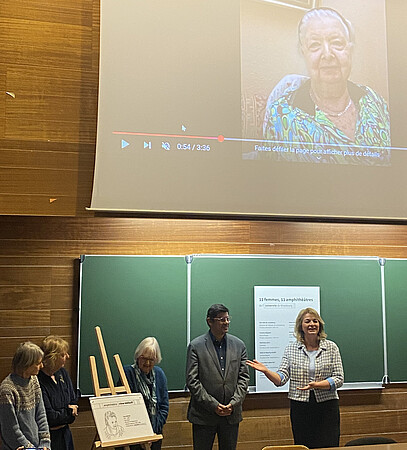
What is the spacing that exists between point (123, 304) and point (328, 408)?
1.87 m

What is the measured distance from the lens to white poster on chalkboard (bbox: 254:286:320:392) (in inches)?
209

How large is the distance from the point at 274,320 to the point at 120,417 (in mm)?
1960

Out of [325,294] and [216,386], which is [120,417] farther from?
[325,294]

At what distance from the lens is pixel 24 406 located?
3.70m

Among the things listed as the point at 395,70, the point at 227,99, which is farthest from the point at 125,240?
the point at 395,70

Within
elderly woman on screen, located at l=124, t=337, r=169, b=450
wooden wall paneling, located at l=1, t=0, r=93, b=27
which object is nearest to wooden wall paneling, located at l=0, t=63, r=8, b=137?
wooden wall paneling, located at l=1, t=0, r=93, b=27

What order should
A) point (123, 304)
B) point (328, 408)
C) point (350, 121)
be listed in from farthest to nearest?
point (123, 304), point (350, 121), point (328, 408)

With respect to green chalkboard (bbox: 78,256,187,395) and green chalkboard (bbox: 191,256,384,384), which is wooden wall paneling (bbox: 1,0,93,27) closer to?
green chalkboard (bbox: 78,256,187,395)

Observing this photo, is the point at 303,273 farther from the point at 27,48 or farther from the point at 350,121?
the point at 27,48

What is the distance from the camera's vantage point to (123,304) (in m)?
5.12

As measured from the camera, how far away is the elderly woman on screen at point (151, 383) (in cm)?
436

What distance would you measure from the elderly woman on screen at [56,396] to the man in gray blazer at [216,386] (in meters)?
0.89

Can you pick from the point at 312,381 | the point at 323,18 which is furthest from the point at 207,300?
the point at 323,18

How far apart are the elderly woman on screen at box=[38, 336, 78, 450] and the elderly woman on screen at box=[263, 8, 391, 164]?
2157 mm
